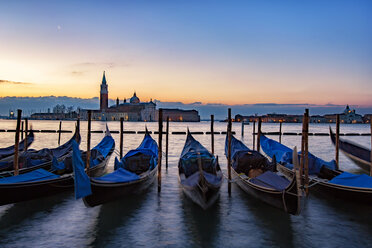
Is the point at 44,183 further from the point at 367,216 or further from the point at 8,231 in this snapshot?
the point at 367,216

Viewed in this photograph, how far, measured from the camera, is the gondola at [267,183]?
15.5 feet

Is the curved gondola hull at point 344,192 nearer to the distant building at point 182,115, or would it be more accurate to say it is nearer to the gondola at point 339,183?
the gondola at point 339,183

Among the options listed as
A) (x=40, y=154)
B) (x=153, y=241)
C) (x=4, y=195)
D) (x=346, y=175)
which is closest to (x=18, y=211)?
(x=4, y=195)

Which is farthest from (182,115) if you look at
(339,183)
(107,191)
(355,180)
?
(107,191)

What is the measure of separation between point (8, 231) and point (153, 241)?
2.47 meters

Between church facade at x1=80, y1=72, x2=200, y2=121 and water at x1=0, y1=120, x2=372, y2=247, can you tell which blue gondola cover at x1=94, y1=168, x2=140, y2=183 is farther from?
church facade at x1=80, y1=72, x2=200, y2=121

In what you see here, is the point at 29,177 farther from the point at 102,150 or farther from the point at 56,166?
the point at 102,150

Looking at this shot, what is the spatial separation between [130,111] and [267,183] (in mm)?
121321

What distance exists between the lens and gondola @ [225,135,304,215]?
472cm

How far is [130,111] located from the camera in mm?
124188

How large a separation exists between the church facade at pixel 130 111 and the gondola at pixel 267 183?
114m

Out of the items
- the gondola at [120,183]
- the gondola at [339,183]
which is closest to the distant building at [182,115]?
the gondola at [120,183]

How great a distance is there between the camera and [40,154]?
9.12 metres

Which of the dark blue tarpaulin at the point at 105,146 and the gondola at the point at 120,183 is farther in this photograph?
the dark blue tarpaulin at the point at 105,146
